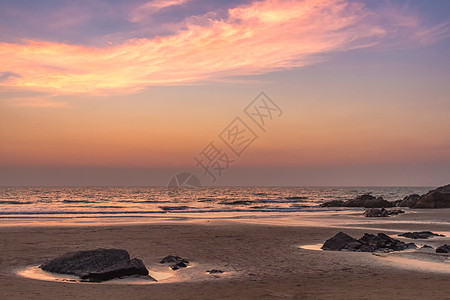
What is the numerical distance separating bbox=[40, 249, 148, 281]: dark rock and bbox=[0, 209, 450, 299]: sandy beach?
0.66 m

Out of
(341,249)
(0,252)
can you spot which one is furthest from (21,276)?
(341,249)

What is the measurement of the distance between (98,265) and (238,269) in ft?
15.6

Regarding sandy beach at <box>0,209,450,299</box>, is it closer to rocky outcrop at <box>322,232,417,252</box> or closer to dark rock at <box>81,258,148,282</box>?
dark rock at <box>81,258,148,282</box>

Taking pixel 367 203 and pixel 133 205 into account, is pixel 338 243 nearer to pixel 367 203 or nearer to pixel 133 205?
pixel 367 203

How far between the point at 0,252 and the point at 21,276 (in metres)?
5.91

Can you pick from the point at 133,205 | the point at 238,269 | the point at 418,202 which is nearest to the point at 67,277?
the point at 238,269

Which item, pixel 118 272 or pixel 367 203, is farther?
pixel 367 203

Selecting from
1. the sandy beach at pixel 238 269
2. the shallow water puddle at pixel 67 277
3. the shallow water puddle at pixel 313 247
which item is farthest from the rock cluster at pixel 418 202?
the shallow water puddle at pixel 67 277

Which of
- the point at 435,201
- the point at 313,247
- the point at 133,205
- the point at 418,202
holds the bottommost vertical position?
the point at 133,205

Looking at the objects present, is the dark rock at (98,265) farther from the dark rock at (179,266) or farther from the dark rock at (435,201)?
the dark rock at (435,201)

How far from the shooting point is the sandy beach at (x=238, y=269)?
11266mm

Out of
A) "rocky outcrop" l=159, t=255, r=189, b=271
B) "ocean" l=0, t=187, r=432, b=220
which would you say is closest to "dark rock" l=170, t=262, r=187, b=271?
"rocky outcrop" l=159, t=255, r=189, b=271

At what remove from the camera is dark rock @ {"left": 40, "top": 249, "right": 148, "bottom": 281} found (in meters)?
12.9

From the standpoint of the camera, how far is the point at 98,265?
44.6 feet
